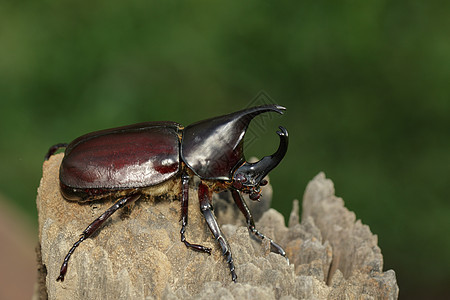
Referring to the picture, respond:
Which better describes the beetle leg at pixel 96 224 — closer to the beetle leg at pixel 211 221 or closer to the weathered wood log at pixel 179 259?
the weathered wood log at pixel 179 259

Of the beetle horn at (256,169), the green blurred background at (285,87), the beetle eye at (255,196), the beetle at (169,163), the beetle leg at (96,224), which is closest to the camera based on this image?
the beetle leg at (96,224)

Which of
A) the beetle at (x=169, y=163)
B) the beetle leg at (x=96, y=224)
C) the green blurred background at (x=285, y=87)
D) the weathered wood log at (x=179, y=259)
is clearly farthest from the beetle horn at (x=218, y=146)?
the green blurred background at (x=285, y=87)

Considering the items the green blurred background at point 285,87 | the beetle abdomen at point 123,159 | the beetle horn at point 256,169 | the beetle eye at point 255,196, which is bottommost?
the beetle abdomen at point 123,159

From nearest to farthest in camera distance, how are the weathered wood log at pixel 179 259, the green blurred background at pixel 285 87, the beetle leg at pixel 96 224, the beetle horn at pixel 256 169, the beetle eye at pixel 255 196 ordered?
the weathered wood log at pixel 179 259, the beetle leg at pixel 96 224, the beetle horn at pixel 256 169, the beetle eye at pixel 255 196, the green blurred background at pixel 285 87

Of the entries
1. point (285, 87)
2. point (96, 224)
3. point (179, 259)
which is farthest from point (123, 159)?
point (285, 87)

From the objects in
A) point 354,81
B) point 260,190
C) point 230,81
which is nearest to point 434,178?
point 354,81

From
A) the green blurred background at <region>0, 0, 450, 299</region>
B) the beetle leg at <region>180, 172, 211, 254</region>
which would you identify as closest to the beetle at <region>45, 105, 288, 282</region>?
the beetle leg at <region>180, 172, 211, 254</region>

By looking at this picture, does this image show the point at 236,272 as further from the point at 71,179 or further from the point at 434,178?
the point at 434,178
